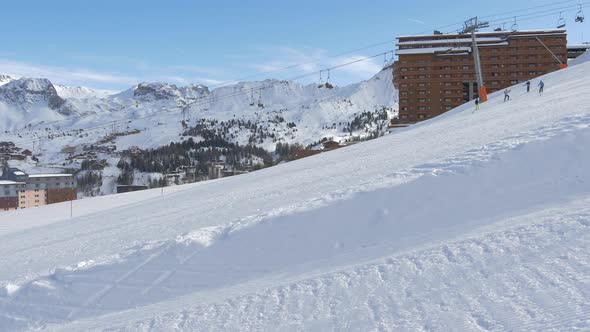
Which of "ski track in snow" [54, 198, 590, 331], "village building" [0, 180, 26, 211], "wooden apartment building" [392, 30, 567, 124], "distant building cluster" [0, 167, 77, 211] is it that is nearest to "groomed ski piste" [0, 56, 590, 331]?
"ski track in snow" [54, 198, 590, 331]

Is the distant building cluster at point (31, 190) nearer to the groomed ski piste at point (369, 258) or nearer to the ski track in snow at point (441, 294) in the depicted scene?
the groomed ski piste at point (369, 258)

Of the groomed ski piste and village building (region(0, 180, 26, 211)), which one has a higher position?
the groomed ski piste

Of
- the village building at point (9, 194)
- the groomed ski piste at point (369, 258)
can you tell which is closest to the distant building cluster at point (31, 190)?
the village building at point (9, 194)

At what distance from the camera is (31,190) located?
133 metres

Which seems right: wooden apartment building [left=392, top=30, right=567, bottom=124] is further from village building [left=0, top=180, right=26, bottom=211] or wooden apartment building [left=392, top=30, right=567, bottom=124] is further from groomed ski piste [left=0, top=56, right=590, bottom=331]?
village building [left=0, top=180, right=26, bottom=211]

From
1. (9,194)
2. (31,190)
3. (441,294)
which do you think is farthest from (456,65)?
(31,190)

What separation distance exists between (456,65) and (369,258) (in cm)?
7562

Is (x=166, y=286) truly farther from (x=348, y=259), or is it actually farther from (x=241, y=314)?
(x=348, y=259)

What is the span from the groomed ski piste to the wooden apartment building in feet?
213

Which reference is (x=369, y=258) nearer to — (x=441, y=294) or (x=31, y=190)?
(x=441, y=294)

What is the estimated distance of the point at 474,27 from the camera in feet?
129

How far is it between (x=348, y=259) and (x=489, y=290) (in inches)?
112

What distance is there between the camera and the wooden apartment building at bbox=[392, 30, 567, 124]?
78.0 m

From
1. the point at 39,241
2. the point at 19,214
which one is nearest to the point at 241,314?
the point at 39,241
